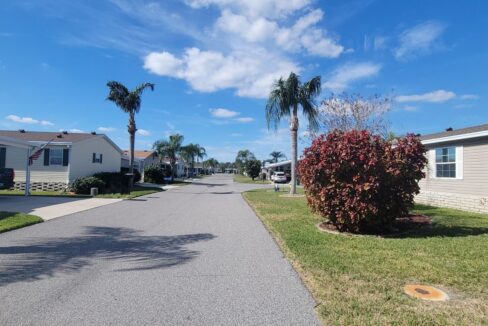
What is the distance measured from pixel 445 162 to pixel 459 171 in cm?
105

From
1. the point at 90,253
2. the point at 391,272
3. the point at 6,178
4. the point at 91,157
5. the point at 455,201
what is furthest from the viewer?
the point at 91,157

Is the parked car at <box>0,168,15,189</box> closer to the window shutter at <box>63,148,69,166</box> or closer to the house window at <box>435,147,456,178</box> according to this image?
the window shutter at <box>63,148,69,166</box>

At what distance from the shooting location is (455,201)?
13.8 metres

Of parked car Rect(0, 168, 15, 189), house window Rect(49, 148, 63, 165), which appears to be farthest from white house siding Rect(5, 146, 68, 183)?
parked car Rect(0, 168, 15, 189)

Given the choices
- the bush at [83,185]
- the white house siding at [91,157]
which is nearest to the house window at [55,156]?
the white house siding at [91,157]

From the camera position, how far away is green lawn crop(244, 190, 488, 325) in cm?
375

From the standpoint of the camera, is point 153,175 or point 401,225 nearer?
point 401,225

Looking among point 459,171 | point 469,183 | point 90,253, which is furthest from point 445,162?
point 90,253

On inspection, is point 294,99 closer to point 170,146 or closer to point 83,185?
point 83,185

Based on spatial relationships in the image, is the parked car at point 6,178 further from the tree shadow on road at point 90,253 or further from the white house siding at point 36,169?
the tree shadow on road at point 90,253

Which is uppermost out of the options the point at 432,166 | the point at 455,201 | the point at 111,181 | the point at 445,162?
the point at 445,162

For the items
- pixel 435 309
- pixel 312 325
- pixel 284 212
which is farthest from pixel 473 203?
pixel 312 325

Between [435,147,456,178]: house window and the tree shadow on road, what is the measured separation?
11.1 m

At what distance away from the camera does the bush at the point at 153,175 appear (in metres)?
39.0
